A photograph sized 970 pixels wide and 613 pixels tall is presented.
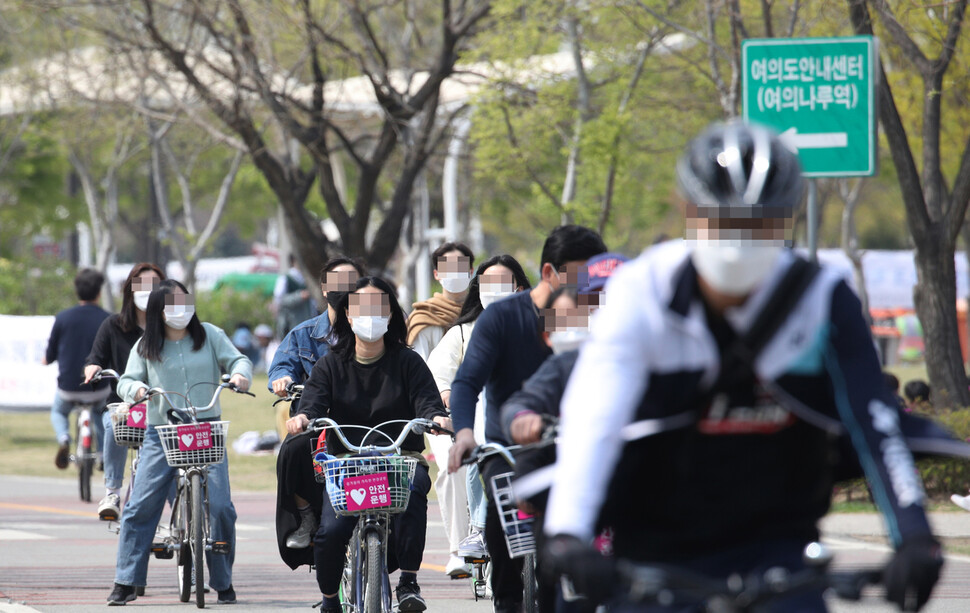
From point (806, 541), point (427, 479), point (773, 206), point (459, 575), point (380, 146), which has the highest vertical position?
point (380, 146)

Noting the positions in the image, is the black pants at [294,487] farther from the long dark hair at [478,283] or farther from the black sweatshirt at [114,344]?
the black sweatshirt at [114,344]

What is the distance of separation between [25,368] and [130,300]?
39.6 feet

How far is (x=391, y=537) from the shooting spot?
6902 millimetres

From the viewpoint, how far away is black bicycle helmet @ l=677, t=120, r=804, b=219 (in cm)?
279

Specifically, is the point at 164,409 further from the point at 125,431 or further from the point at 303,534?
the point at 303,534

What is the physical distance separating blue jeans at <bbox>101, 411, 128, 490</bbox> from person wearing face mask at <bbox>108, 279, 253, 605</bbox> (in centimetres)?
194

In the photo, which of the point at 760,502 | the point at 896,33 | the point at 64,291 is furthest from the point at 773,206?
the point at 64,291

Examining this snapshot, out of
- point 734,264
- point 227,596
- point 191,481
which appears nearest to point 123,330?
point 191,481

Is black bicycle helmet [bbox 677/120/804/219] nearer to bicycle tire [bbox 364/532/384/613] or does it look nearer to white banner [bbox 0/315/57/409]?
bicycle tire [bbox 364/532/384/613]

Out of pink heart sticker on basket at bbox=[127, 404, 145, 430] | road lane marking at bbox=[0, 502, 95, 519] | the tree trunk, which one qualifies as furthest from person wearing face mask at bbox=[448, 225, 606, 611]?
the tree trunk

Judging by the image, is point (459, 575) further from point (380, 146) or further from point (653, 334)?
point (380, 146)

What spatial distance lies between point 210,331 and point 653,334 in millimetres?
6462

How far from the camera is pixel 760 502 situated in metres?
2.98

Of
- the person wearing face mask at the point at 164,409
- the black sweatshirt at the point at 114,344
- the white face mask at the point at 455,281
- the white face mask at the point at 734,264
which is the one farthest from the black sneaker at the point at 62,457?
the white face mask at the point at 734,264
